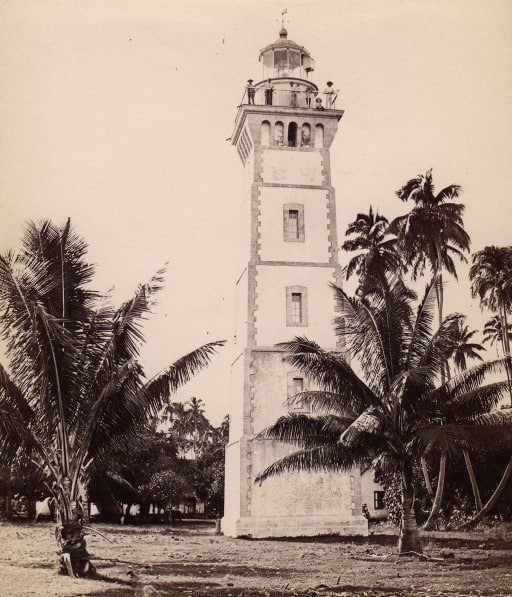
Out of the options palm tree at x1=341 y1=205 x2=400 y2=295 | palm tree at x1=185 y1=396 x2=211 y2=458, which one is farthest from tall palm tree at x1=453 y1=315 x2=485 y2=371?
palm tree at x1=185 y1=396 x2=211 y2=458

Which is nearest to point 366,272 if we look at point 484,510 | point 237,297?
point 237,297

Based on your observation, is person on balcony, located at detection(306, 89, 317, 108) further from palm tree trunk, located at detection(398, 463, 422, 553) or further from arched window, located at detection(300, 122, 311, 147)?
palm tree trunk, located at detection(398, 463, 422, 553)

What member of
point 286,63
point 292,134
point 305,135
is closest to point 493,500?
point 305,135

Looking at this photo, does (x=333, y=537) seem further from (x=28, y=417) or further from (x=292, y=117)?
(x=292, y=117)

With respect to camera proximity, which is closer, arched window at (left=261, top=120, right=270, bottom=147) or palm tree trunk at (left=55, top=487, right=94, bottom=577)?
palm tree trunk at (left=55, top=487, right=94, bottom=577)

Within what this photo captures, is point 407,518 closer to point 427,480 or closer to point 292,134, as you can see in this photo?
point 427,480

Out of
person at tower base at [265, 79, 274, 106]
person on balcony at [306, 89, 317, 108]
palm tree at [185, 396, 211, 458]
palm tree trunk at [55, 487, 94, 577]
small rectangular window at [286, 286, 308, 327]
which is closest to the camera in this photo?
palm tree trunk at [55, 487, 94, 577]

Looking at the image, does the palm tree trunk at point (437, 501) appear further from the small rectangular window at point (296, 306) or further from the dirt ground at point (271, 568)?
the small rectangular window at point (296, 306)

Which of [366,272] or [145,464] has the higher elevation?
[366,272]
